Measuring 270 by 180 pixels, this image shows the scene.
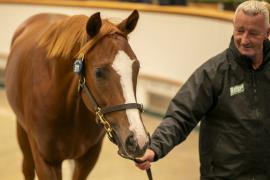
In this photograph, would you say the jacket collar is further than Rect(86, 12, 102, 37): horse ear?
No

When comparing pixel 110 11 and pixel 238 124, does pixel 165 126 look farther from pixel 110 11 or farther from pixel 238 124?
pixel 110 11

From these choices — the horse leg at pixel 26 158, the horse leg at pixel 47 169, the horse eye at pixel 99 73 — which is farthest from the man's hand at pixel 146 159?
the horse leg at pixel 26 158

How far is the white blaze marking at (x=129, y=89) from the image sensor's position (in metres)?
1.69

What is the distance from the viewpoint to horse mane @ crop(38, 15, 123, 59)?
1.97 m

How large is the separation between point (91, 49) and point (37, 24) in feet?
4.69

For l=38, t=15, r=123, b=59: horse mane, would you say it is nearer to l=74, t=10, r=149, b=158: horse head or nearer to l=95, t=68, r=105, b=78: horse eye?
l=74, t=10, r=149, b=158: horse head

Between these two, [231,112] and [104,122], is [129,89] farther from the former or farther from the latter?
[231,112]

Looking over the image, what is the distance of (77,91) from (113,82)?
0.41m

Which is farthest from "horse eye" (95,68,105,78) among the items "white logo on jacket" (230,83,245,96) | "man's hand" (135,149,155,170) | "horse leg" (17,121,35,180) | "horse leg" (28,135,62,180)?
"horse leg" (17,121,35,180)

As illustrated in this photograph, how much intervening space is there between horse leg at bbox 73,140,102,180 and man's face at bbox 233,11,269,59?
1095 millimetres

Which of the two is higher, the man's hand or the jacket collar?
the jacket collar

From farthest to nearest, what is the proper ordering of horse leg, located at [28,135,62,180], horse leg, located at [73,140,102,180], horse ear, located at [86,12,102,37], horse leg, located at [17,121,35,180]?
horse leg, located at [17,121,35,180]
horse leg, located at [73,140,102,180]
horse leg, located at [28,135,62,180]
horse ear, located at [86,12,102,37]

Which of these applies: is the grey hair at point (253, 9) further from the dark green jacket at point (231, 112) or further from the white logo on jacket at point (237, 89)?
the white logo on jacket at point (237, 89)

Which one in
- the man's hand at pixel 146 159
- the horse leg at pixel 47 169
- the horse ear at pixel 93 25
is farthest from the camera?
the horse leg at pixel 47 169
